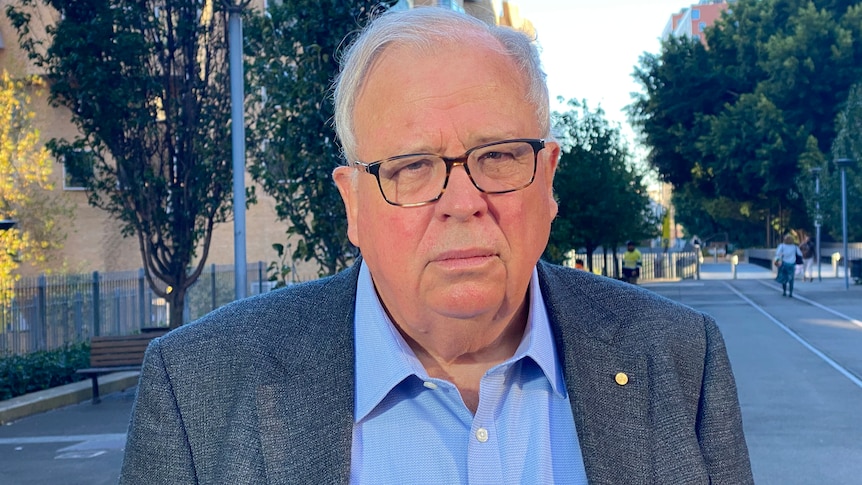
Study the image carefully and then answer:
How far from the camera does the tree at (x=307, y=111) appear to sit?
8.45 m

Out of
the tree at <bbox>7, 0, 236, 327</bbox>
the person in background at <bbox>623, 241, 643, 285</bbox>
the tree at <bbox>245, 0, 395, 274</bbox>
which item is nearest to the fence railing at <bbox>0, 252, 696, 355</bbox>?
the tree at <bbox>7, 0, 236, 327</bbox>

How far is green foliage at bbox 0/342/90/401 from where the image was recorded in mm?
12648

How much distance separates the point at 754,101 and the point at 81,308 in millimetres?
31774

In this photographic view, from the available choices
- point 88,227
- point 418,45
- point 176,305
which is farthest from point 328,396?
point 88,227

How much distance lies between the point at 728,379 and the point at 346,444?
75cm

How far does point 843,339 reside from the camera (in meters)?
16.9

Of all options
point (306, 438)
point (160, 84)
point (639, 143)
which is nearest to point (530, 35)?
point (306, 438)

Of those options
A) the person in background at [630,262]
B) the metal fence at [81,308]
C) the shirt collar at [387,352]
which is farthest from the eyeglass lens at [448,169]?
the person in background at [630,262]

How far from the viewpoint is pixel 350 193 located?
81.4 inches

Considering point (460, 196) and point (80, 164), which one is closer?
point (460, 196)

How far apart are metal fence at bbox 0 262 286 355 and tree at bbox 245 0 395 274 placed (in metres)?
5.90

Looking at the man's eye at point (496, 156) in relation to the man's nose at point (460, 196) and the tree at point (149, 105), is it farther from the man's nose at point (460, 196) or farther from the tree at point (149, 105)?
the tree at point (149, 105)

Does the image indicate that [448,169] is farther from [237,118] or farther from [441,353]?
[237,118]

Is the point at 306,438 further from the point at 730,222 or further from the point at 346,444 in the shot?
the point at 730,222
